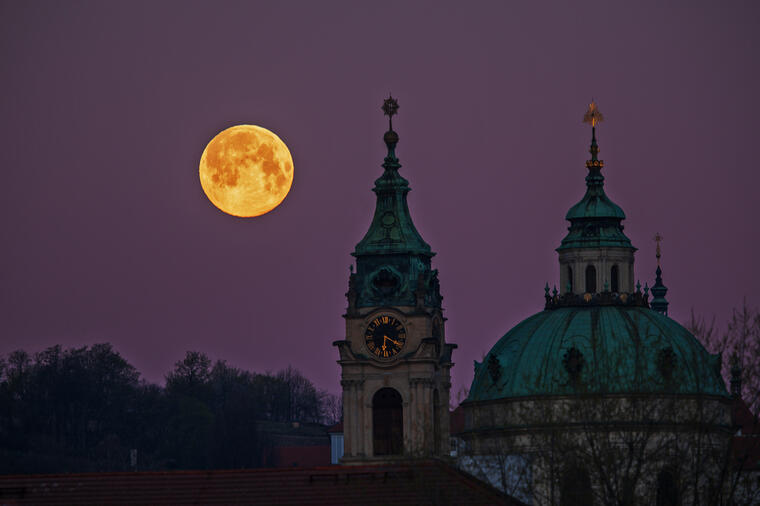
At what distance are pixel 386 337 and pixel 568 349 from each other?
942 centimetres

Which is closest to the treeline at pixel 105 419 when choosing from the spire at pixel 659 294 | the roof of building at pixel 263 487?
the spire at pixel 659 294

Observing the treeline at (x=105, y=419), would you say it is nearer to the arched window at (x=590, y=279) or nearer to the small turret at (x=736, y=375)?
the arched window at (x=590, y=279)

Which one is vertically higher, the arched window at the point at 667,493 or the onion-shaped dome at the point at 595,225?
the onion-shaped dome at the point at 595,225

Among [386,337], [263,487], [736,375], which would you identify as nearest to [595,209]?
[386,337]

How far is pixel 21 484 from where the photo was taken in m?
91.7

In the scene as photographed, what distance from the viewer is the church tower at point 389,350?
120 metres

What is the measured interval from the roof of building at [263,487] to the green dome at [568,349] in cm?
2927

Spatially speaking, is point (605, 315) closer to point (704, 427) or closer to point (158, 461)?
point (704, 427)

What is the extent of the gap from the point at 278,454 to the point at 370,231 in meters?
69.6

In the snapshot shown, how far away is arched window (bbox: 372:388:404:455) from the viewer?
394ft

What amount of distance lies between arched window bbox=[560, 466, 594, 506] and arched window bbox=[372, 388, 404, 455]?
1250 inches

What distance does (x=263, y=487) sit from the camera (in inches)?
3563

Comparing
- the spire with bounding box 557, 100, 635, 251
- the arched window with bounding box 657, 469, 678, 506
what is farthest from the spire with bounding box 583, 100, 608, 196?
the arched window with bounding box 657, 469, 678, 506

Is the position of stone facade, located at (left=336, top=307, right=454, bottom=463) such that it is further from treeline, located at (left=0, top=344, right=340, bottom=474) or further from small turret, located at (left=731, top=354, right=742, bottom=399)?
treeline, located at (left=0, top=344, right=340, bottom=474)
